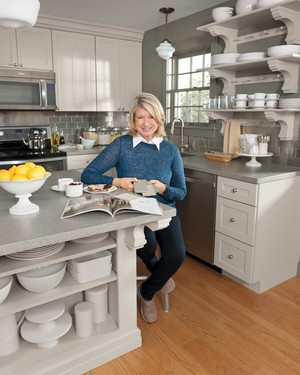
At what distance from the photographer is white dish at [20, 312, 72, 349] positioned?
65.5 inches

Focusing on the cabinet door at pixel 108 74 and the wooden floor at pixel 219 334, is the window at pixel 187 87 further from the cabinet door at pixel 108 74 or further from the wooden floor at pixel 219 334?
the wooden floor at pixel 219 334

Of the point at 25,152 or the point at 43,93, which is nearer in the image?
the point at 25,152

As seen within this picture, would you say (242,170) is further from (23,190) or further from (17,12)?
(17,12)

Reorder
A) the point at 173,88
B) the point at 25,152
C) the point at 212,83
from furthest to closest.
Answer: the point at 173,88
the point at 25,152
the point at 212,83

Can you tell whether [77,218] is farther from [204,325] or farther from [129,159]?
[204,325]

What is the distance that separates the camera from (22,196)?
Answer: 156cm

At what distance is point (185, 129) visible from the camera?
13.4 ft

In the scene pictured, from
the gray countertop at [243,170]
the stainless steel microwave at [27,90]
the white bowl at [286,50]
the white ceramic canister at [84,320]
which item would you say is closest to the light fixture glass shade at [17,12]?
the white ceramic canister at [84,320]

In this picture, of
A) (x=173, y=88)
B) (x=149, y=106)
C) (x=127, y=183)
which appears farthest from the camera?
(x=173, y=88)

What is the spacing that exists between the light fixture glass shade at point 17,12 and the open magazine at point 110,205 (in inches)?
34.2

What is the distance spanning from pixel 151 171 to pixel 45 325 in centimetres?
113

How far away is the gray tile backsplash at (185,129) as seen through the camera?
2.95m

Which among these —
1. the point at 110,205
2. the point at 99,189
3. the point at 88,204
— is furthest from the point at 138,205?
the point at 99,189

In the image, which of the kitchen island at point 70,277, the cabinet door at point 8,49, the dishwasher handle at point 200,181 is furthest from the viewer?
the cabinet door at point 8,49
